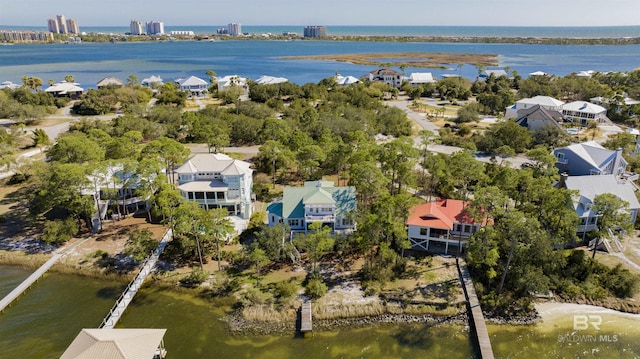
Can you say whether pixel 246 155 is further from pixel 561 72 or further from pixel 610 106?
pixel 561 72

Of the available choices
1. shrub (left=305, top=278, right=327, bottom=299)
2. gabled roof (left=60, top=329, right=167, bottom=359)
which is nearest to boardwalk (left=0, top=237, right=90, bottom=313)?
gabled roof (left=60, top=329, right=167, bottom=359)

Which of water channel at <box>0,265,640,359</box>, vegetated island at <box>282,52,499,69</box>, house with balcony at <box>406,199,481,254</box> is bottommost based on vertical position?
water channel at <box>0,265,640,359</box>

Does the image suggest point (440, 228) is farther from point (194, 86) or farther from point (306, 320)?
point (194, 86)

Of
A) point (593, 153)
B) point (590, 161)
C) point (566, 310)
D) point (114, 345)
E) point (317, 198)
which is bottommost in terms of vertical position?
point (566, 310)

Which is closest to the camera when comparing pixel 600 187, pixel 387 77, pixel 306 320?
pixel 306 320

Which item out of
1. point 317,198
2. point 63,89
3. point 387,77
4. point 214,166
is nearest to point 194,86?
point 63,89

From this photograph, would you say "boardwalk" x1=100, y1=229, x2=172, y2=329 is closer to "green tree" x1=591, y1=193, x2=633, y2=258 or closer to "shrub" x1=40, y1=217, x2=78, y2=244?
"shrub" x1=40, y1=217, x2=78, y2=244

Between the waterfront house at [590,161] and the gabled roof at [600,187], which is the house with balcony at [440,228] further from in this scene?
the waterfront house at [590,161]
